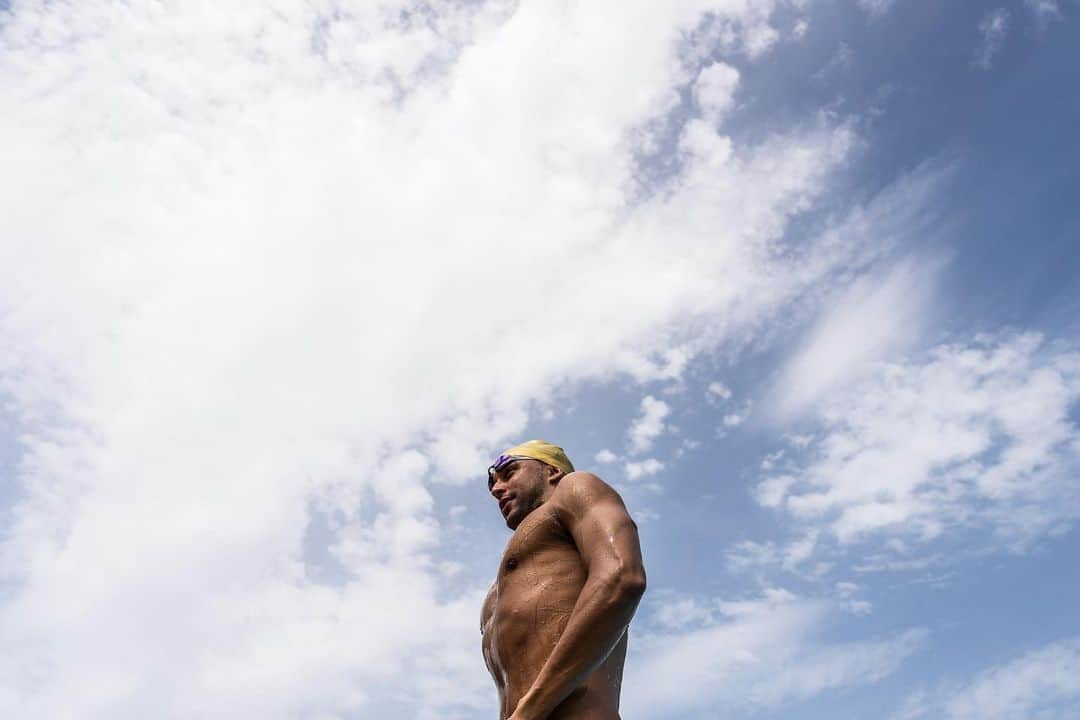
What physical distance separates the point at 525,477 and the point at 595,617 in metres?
1.66

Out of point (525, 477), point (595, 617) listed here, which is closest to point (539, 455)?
point (525, 477)

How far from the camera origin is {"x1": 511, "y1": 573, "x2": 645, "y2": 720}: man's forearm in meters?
4.04

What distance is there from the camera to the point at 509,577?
4969 millimetres

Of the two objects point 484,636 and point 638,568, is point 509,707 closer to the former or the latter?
point 484,636

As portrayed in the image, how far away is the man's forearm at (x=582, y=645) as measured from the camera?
13.3 feet

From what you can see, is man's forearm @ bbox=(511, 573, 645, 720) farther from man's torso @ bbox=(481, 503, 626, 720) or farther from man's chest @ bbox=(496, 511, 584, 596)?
man's chest @ bbox=(496, 511, 584, 596)

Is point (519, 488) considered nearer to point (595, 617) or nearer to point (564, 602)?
point (564, 602)

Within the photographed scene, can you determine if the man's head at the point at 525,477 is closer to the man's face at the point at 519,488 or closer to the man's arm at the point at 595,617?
the man's face at the point at 519,488

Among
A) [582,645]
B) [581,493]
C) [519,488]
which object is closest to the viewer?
[582,645]

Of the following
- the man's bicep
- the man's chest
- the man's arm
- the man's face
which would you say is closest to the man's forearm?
the man's arm

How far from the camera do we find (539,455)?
18.9ft

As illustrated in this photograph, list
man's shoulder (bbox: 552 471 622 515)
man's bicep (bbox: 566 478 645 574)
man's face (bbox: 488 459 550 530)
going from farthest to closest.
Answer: man's face (bbox: 488 459 550 530)
man's shoulder (bbox: 552 471 622 515)
man's bicep (bbox: 566 478 645 574)

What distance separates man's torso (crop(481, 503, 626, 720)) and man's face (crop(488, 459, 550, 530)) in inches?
15.9

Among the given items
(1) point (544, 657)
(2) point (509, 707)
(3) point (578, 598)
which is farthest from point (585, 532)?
(2) point (509, 707)
